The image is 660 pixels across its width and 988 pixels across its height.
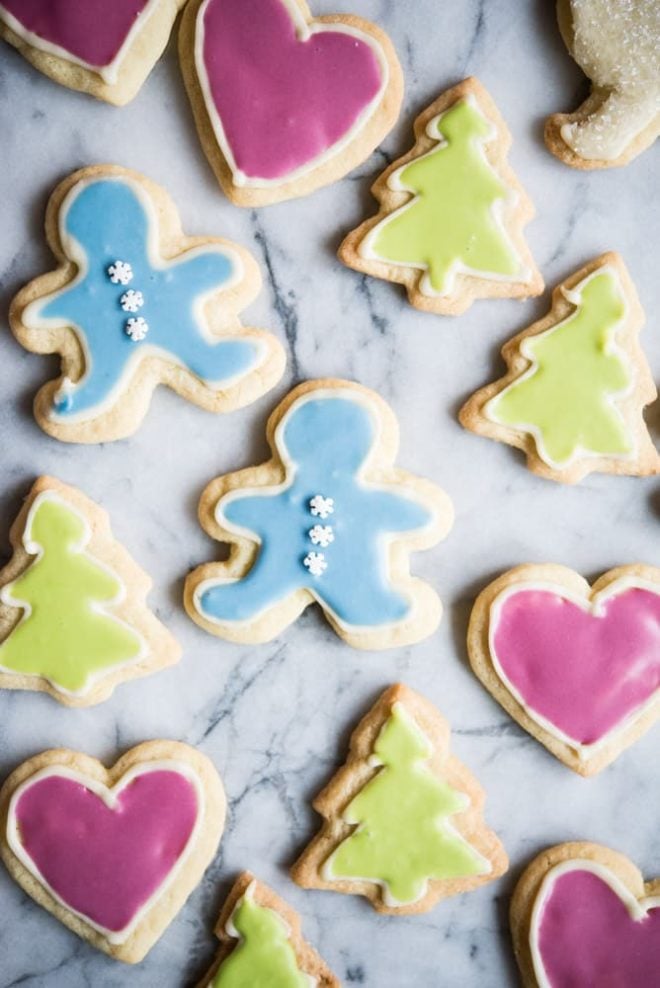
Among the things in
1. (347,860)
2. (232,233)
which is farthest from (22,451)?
(347,860)

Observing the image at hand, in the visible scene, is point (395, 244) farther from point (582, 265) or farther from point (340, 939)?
point (340, 939)

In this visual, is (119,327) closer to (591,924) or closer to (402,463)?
Result: (402,463)

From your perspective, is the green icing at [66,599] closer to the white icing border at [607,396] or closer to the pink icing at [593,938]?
the white icing border at [607,396]

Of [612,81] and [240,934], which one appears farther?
[240,934]

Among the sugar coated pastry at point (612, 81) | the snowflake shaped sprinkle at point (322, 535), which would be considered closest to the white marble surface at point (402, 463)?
the sugar coated pastry at point (612, 81)

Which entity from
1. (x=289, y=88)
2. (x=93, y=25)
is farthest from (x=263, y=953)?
(x=93, y=25)

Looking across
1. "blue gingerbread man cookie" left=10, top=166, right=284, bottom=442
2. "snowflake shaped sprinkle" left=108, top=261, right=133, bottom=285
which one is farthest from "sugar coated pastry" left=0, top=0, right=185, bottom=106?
"snowflake shaped sprinkle" left=108, top=261, right=133, bottom=285

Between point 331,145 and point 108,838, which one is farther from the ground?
point 331,145
